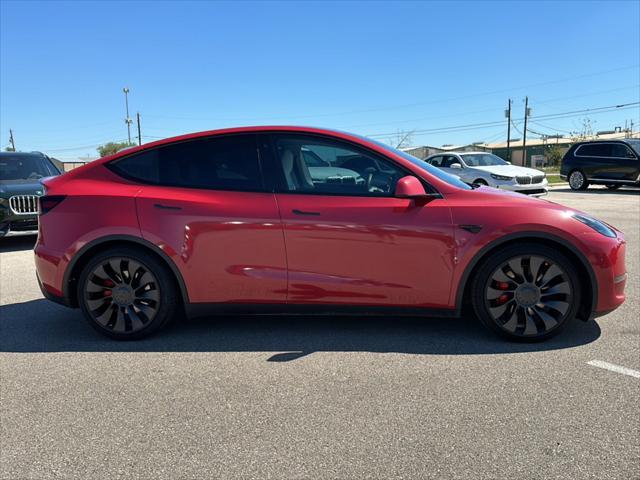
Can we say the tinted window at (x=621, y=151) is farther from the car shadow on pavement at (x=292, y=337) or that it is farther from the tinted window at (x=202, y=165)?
the tinted window at (x=202, y=165)

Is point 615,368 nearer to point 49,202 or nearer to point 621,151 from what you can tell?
point 49,202

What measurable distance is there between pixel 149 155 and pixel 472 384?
2.86 meters

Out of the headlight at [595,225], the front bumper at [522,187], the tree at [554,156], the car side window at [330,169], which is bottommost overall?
the headlight at [595,225]

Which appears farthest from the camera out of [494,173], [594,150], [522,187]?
[594,150]

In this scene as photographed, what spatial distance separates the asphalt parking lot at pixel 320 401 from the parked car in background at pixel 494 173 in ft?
31.8

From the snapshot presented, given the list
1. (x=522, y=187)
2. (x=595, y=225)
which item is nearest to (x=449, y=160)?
(x=522, y=187)

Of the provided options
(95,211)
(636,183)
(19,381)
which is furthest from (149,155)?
(636,183)

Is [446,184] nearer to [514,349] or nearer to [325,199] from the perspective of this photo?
[325,199]

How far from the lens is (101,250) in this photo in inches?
150

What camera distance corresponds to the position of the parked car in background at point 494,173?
534 inches

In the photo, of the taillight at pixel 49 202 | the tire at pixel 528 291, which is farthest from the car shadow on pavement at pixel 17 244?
the tire at pixel 528 291

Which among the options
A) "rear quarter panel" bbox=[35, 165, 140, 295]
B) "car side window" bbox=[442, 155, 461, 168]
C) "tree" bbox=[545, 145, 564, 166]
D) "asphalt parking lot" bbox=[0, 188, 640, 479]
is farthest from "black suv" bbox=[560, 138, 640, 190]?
"tree" bbox=[545, 145, 564, 166]

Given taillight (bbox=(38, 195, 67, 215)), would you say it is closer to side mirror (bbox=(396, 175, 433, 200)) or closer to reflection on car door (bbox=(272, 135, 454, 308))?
reflection on car door (bbox=(272, 135, 454, 308))

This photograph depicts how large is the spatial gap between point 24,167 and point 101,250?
6571 millimetres
